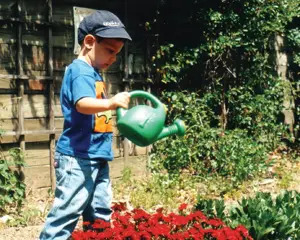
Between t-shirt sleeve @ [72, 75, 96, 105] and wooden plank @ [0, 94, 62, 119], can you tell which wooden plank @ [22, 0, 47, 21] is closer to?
wooden plank @ [0, 94, 62, 119]

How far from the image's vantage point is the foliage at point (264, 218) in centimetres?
322

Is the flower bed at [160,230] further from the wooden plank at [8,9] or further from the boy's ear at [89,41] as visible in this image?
→ the wooden plank at [8,9]

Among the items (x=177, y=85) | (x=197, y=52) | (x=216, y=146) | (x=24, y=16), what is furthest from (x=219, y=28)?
(x=24, y=16)

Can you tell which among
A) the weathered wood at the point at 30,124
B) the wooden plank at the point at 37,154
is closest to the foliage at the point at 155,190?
the wooden plank at the point at 37,154

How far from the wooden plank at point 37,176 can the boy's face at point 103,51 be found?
8.67ft

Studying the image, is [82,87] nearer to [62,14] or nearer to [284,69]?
[62,14]

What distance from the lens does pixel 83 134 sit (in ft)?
9.29

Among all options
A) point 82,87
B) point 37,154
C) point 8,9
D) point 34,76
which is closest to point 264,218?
point 82,87

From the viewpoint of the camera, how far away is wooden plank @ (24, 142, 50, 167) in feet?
17.2

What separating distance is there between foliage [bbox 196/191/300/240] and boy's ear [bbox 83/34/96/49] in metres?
1.41

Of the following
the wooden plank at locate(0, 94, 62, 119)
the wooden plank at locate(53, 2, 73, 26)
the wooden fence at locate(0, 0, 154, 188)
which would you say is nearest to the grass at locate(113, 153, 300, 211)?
the wooden fence at locate(0, 0, 154, 188)

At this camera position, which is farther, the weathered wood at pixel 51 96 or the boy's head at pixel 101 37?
the weathered wood at pixel 51 96

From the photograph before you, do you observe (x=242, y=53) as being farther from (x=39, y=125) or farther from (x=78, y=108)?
(x=78, y=108)

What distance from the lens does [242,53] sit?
23.7 ft
